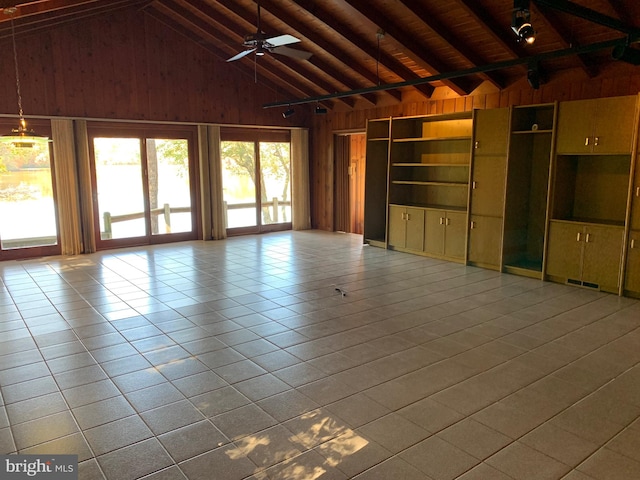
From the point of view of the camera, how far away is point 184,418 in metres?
2.88

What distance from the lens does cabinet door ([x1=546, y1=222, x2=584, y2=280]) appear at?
5.79 metres

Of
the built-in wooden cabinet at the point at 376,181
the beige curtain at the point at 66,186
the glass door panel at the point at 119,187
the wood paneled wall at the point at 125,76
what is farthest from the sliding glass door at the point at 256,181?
the beige curtain at the point at 66,186

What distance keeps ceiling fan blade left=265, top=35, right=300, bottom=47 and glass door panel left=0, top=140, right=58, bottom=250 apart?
4291 mm

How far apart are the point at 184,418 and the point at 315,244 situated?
20.4 ft

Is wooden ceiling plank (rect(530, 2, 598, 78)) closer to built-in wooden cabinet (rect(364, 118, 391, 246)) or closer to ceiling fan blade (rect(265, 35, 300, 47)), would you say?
ceiling fan blade (rect(265, 35, 300, 47))

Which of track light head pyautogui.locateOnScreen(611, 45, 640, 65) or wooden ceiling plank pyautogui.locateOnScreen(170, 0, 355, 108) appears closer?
track light head pyautogui.locateOnScreen(611, 45, 640, 65)

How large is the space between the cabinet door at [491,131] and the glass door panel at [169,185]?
5492mm

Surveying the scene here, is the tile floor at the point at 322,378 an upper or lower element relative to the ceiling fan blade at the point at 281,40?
lower

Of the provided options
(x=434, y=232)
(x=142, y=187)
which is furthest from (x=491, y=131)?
(x=142, y=187)

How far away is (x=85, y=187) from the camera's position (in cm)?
797

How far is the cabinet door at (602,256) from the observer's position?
5457mm

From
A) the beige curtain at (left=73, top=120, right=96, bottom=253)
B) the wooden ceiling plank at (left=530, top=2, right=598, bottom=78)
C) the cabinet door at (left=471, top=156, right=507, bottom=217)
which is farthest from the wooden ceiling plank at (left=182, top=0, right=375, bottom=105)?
the wooden ceiling plank at (left=530, top=2, right=598, bottom=78)

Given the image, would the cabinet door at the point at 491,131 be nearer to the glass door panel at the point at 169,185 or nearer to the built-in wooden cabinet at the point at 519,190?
the built-in wooden cabinet at the point at 519,190

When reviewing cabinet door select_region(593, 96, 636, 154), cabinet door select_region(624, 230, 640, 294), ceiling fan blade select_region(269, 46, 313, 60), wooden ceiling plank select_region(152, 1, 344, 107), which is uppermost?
wooden ceiling plank select_region(152, 1, 344, 107)
